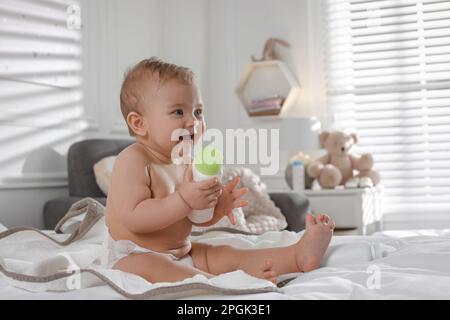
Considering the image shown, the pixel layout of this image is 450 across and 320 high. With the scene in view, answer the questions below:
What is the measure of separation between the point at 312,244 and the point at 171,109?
41 centimetres

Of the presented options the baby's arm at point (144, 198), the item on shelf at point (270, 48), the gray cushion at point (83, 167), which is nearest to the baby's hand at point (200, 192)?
the baby's arm at point (144, 198)

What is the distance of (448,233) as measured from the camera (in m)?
1.87

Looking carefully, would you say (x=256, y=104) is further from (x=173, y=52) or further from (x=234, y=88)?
(x=173, y=52)

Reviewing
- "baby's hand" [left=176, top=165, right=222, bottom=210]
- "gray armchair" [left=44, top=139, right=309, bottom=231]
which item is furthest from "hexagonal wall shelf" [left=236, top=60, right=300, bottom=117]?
"baby's hand" [left=176, top=165, right=222, bottom=210]

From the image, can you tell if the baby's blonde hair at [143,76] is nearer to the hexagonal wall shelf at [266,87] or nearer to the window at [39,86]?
the window at [39,86]

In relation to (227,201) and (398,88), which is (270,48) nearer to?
(398,88)

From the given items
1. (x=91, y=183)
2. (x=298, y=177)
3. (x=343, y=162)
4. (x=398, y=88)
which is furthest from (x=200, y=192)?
(x=398, y=88)

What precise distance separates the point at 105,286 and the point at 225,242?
1.78 feet

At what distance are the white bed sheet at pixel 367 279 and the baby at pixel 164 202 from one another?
0.29ft

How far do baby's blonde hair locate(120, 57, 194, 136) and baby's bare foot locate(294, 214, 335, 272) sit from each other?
0.41 metres

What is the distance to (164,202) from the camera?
1.27 metres

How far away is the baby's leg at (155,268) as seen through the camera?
3.91 ft

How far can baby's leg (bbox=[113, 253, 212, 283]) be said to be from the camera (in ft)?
3.91

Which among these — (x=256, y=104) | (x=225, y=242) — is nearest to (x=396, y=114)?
(x=256, y=104)
